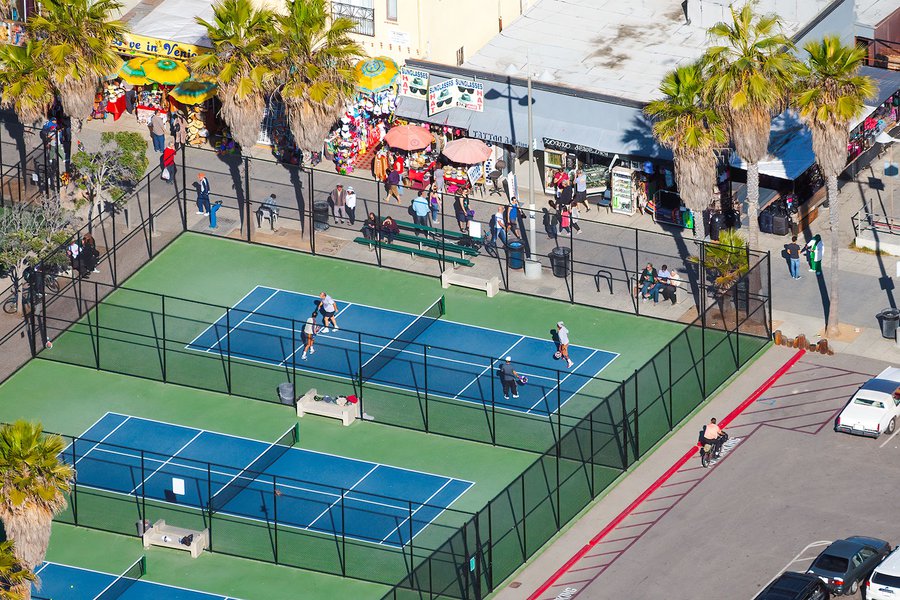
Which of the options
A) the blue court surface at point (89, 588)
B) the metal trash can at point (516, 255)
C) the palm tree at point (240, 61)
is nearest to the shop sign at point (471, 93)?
the metal trash can at point (516, 255)

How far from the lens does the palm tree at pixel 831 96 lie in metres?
77.1

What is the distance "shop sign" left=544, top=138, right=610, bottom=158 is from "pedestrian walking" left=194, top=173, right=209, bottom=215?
1180 cm

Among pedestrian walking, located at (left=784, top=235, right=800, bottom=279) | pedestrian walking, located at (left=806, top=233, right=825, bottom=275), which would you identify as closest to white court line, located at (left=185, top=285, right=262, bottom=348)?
pedestrian walking, located at (left=784, top=235, right=800, bottom=279)

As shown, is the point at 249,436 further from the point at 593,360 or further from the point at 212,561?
the point at 593,360

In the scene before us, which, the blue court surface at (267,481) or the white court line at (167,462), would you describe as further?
the white court line at (167,462)

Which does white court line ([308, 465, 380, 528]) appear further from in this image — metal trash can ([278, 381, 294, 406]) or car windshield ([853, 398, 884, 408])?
car windshield ([853, 398, 884, 408])

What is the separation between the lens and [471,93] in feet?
292

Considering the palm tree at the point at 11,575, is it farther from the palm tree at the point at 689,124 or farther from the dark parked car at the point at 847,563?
the palm tree at the point at 689,124

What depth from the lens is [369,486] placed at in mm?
73562

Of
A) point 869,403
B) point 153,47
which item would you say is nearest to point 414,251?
point 153,47

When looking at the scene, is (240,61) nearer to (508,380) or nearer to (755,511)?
(508,380)

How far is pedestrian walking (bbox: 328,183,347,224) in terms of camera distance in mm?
86375

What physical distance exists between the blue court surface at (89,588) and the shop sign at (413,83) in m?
25.7

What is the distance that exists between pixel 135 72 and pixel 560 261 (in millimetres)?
18779
